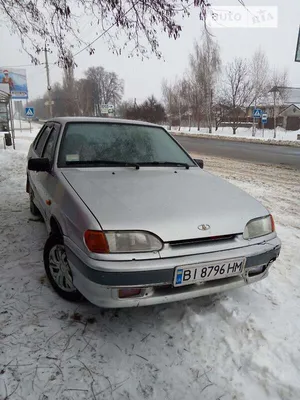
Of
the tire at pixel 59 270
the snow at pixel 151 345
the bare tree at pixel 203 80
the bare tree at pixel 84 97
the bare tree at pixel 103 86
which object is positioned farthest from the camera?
the bare tree at pixel 103 86

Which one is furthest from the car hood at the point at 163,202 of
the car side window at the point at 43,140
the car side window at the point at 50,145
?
the car side window at the point at 43,140

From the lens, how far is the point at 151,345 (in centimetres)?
213

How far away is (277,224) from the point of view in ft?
15.0

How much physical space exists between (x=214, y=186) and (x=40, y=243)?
2197 millimetres

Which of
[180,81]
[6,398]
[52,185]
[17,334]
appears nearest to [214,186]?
[52,185]

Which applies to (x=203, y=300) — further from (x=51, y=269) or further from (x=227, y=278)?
(x=51, y=269)

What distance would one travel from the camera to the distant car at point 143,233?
196 cm

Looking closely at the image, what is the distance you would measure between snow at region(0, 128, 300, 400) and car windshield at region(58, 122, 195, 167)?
1.23 meters

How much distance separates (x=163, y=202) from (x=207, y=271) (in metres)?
0.60

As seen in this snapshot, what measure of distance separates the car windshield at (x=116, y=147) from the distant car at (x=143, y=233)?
2 centimetres

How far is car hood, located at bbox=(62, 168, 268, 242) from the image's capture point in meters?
2.05

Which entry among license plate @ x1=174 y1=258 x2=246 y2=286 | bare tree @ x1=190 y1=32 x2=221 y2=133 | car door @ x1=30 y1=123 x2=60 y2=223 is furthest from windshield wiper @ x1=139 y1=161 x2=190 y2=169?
bare tree @ x1=190 y1=32 x2=221 y2=133

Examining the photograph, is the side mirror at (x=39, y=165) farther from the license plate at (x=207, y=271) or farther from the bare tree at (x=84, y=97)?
the bare tree at (x=84, y=97)

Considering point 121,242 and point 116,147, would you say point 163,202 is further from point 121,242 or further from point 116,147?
point 116,147
